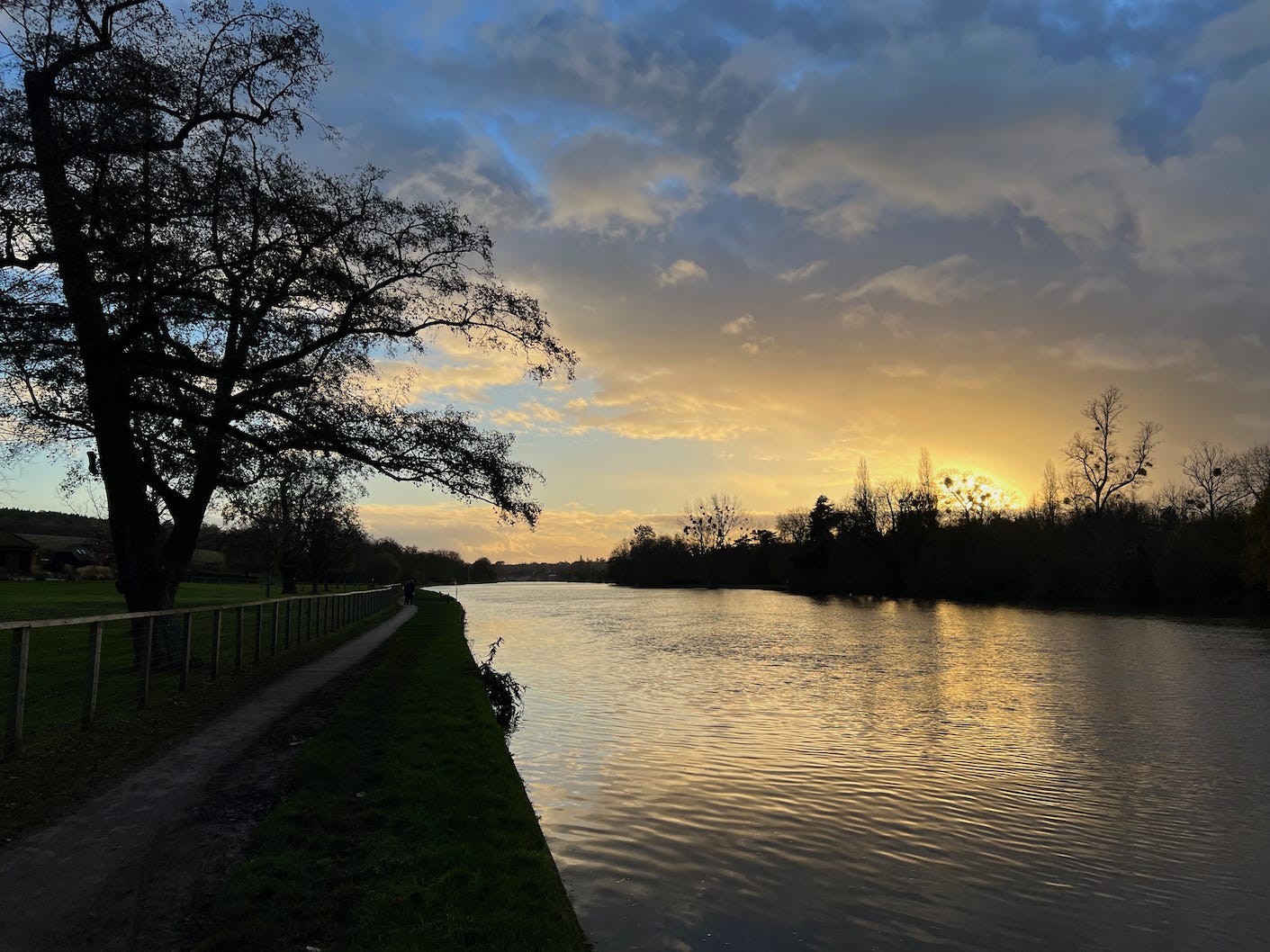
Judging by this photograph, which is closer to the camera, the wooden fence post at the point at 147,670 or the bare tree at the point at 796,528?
the wooden fence post at the point at 147,670

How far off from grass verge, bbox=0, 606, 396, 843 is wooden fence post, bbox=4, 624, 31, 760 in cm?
15

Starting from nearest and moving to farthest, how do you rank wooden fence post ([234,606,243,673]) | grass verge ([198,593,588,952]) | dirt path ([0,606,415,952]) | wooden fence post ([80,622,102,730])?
dirt path ([0,606,415,952]) → grass verge ([198,593,588,952]) → wooden fence post ([80,622,102,730]) → wooden fence post ([234,606,243,673])

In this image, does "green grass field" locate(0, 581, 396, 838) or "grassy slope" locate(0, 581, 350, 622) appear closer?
"green grass field" locate(0, 581, 396, 838)

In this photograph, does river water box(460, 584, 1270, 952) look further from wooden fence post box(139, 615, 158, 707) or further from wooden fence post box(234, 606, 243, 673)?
wooden fence post box(234, 606, 243, 673)

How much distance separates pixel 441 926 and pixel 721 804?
4813 millimetres

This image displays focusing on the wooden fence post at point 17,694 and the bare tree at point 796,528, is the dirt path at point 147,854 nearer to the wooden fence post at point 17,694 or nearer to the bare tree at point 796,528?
the wooden fence post at point 17,694

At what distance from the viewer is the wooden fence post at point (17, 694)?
6.96 metres

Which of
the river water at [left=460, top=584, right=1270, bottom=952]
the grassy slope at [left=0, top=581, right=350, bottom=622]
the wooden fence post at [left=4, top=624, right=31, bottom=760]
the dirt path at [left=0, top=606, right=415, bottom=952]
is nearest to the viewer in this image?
the dirt path at [left=0, top=606, right=415, bottom=952]

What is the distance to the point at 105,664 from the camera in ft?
34.9

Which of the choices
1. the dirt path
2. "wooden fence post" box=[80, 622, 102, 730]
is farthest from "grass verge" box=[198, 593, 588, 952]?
"wooden fence post" box=[80, 622, 102, 730]

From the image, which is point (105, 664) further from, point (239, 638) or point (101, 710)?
point (239, 638)

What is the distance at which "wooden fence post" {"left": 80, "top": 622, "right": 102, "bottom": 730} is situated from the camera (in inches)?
324

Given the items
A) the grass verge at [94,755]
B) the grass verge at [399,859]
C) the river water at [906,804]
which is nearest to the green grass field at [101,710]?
the grass verge at [94,755]

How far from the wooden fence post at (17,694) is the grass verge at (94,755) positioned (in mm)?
149
